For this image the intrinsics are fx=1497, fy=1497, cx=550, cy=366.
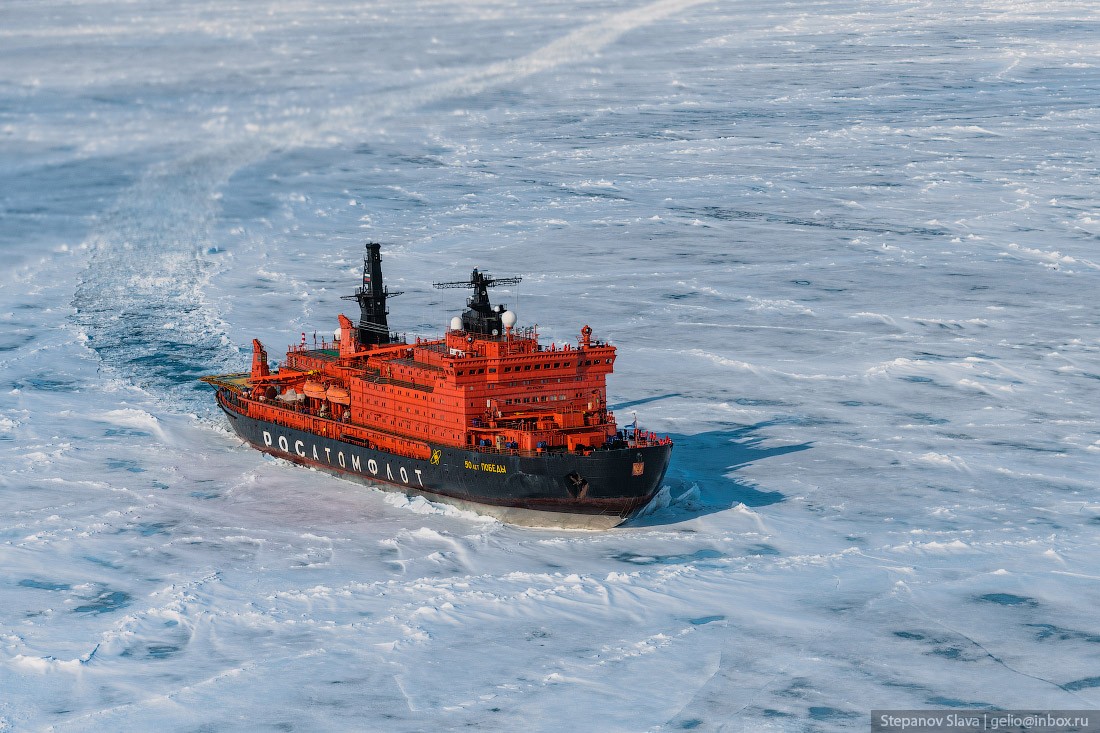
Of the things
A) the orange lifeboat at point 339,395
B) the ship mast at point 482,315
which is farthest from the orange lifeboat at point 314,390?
the ship mast at point 482,315

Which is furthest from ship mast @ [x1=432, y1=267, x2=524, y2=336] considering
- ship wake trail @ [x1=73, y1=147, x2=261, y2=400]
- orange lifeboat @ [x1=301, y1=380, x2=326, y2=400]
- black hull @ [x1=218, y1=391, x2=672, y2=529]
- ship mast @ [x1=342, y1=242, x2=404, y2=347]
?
ship wake trail @ [x1=73, y1=147, x2=261, y2=400]

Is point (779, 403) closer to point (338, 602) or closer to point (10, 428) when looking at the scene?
point (338, 602)

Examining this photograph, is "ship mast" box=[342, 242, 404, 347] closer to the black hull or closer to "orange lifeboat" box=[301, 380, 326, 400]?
"orange lifeboat" box=[301, 380, 326, 400]

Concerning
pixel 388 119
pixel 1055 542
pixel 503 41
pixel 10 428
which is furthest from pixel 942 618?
pixel 503 41

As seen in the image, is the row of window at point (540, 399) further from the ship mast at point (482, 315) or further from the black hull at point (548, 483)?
the black hull at point (548, 483)

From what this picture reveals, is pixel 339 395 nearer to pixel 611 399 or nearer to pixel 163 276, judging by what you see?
pixel 611 399

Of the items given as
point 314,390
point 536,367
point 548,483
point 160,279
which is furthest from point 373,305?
point 160,279
